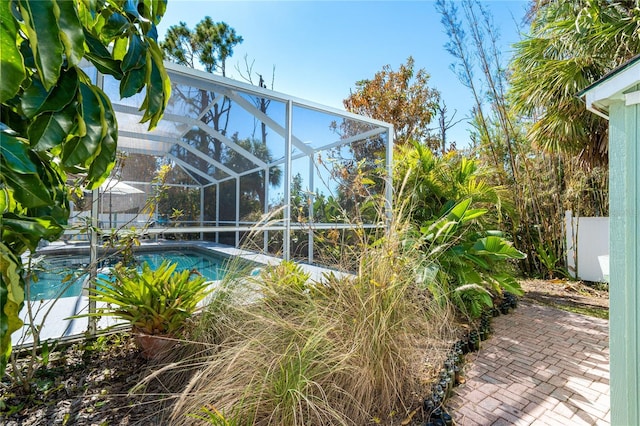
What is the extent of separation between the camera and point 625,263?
1940 mm

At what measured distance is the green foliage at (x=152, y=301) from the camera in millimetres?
2719

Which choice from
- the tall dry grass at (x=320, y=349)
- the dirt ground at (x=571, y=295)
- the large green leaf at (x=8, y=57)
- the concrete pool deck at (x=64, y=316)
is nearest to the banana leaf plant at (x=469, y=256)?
the tall dry grass at (x=320, y=349)

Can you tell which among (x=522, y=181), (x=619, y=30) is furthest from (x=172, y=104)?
(x=522, y=181)

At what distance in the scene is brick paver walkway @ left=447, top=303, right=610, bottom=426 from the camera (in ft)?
7.61

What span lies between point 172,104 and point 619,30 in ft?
23.0

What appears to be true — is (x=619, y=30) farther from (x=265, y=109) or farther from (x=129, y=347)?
(x=129, y=347)

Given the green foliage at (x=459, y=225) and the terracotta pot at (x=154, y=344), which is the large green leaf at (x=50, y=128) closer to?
the terracotta pot at (x=154, y=344)

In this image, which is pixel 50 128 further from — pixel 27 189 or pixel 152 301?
pixel 152 301

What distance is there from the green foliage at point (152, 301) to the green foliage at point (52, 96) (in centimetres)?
147

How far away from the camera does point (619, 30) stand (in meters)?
4.29

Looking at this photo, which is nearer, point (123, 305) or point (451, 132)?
point (123, 305)

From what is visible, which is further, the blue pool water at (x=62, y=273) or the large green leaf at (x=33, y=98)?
the blue pool water at (x=62, y=273)

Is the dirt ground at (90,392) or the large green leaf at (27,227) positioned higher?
the large green leaf at (27,227)

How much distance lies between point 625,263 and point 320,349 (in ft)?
6.79
